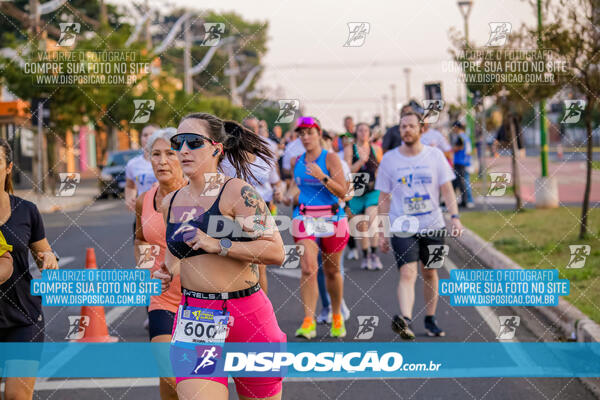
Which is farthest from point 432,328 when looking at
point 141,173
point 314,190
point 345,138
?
point 345,138

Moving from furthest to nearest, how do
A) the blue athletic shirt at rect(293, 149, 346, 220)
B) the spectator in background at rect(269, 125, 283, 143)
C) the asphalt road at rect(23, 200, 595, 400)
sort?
1. the spectator in background at rect(269, 125, 283, 143)
2. the blue athletic shirt at rect(293, 149, 346, 220)
3. the asphalt road at rect(23, 200, 595, 400)

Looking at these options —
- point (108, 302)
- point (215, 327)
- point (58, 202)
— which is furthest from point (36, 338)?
point (58, 202)

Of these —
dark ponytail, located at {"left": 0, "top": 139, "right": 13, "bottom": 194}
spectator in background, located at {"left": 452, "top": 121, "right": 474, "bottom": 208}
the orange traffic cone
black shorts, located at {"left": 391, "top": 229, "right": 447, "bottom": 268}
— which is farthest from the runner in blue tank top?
spectator in background, located at {"left": 452, "top": 121, "right": 474, "bottom": 208}

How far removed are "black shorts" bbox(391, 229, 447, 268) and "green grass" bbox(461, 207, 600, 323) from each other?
4.65ft

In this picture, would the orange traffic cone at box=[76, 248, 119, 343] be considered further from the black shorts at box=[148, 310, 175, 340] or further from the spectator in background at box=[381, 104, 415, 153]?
the spectator in background at box=[381, 104, 415, 153]

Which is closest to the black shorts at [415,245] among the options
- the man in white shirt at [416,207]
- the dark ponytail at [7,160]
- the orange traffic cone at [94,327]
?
the man in white shirt at [416,207]

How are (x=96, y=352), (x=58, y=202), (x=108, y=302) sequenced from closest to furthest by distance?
(x=96, y=352) → (x=108, y=302) → (x=58, y=202)

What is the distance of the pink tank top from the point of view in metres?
4.98

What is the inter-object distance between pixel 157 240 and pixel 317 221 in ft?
9.50

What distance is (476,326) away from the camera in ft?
27.0

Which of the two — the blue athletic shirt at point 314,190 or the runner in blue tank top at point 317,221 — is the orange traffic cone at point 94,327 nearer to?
the runner in blue tank top at point 317,221

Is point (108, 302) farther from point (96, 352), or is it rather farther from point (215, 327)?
point (215, 327)

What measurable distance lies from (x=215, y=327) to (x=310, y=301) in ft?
13.5

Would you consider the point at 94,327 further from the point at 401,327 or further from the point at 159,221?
the point at 159,221
